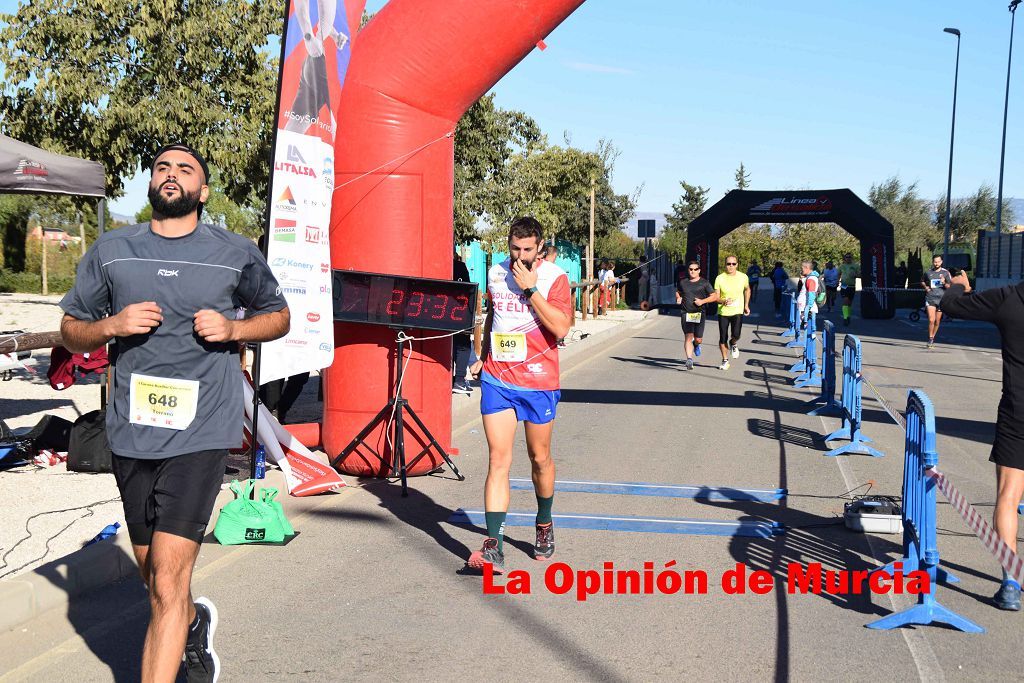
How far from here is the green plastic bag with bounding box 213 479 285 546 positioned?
266 inches

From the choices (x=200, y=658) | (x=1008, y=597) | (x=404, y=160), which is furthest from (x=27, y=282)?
(x=1008, y=597)

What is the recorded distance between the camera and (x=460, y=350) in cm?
1537

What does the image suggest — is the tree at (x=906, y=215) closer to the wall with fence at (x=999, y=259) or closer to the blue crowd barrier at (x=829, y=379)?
the wall with fence at (x=999, y=259)

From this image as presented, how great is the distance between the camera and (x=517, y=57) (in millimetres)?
8680

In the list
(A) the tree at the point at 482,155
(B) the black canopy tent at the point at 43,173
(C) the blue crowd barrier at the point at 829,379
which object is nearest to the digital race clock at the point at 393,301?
(B) the black canopy tent at the point at 43,173

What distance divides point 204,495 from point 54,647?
5.35 ft

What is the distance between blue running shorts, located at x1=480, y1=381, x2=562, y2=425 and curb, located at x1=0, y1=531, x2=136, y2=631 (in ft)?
7.23

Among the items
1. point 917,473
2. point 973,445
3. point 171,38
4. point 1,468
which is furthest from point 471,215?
point 917,473

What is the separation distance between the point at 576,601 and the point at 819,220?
35.3 meters

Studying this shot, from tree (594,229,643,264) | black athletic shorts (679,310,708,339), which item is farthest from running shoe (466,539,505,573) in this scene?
tree (594,229,643,264)

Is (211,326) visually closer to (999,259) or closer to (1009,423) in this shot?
(1009,423)

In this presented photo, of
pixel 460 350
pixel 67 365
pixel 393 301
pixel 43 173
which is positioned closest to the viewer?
pixel 393 301

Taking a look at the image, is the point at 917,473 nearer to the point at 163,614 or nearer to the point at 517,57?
the point at 163,614

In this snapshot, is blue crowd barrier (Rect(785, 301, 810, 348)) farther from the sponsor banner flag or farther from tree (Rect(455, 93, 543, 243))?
the sponsor banner flag
